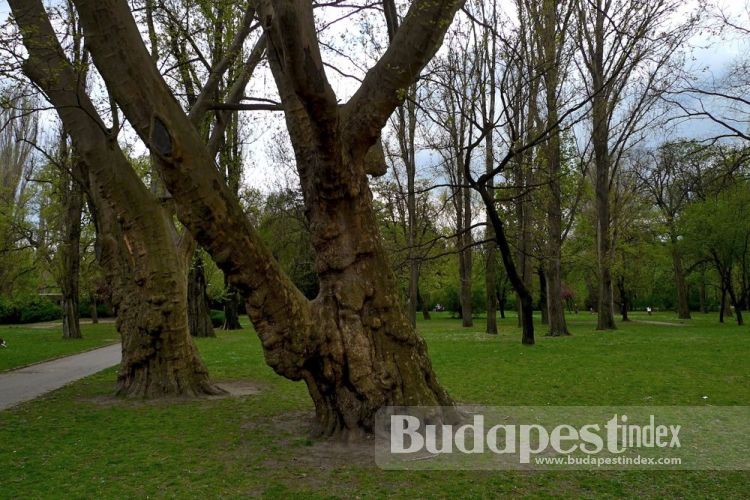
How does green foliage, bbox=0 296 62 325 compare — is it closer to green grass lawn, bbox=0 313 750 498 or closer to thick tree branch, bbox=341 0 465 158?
green grass lawn, bbox=0 313 750 498

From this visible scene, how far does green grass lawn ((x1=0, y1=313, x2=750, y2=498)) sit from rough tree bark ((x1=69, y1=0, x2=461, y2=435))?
36.1 inches

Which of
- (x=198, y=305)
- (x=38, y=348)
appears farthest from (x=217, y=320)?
(x=38, y=348)

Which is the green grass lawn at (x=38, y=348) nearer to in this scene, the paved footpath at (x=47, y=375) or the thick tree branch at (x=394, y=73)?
the paved footpath at (x=47, y=375)

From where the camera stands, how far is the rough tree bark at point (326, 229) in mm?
5793

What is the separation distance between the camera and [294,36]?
4.73 m

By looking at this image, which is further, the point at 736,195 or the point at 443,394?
the point at 736,195

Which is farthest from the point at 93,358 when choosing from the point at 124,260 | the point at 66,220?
the point at 66,220

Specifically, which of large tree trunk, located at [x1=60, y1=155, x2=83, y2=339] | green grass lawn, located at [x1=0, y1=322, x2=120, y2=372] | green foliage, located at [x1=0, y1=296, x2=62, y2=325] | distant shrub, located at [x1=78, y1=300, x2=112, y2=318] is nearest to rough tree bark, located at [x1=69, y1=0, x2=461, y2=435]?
green grass lawn, located at [x1=0, y1=322, x2=120, y2=372]

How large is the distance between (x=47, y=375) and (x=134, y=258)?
6.20m

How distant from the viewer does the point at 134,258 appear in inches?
380

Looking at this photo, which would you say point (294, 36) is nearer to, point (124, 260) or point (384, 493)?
point (384, 493)

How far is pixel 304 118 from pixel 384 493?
414 centimetres

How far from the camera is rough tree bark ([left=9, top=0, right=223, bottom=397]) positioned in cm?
908

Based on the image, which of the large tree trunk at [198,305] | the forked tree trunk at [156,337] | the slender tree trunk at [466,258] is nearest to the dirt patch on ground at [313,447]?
the forked tree trunk at [156,337]
